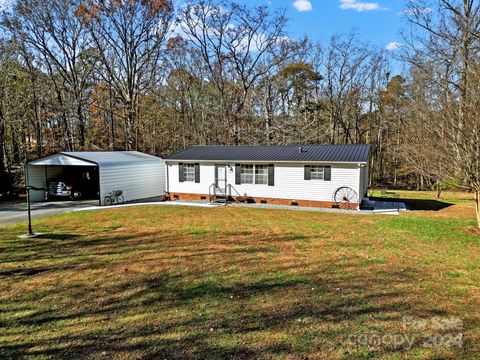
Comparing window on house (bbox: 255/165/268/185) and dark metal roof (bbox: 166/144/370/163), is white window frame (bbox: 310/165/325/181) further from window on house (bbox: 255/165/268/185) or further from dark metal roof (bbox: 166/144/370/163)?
window on house (bbox: 255/165/268/185)

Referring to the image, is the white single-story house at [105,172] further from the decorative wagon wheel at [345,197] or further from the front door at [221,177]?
the decorative wagon wheel at [345,197]

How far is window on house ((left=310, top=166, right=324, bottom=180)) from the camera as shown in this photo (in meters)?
14.5

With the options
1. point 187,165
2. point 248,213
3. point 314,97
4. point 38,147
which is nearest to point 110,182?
point 187,165

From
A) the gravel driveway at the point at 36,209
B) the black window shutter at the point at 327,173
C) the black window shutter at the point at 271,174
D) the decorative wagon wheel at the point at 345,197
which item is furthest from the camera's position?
the black window shutter at the point at 271,174

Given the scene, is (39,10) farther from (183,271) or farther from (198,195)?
(183,271)

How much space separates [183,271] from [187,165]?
11.5 metres

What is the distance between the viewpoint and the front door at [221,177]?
54.1 ft

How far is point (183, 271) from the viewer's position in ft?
20.4

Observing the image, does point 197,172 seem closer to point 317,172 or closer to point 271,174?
point 271,174

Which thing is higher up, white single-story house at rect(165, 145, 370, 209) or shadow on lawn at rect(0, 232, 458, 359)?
white single-story house at rect(165, 145, 370, 209)

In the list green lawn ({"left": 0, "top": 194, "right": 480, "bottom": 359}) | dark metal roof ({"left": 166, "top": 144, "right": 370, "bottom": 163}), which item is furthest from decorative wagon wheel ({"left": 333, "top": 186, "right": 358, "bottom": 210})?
green lawn ({"left": 0, "top": 194, "right": 480, "bottom": 359})

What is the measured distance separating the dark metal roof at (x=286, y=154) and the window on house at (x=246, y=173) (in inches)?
18.0

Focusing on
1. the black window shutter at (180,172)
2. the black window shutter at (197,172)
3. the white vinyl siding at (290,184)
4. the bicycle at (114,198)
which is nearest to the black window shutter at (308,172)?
the white vinyl siding at (290,184)

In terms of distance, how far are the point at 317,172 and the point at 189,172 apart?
6.86 m
